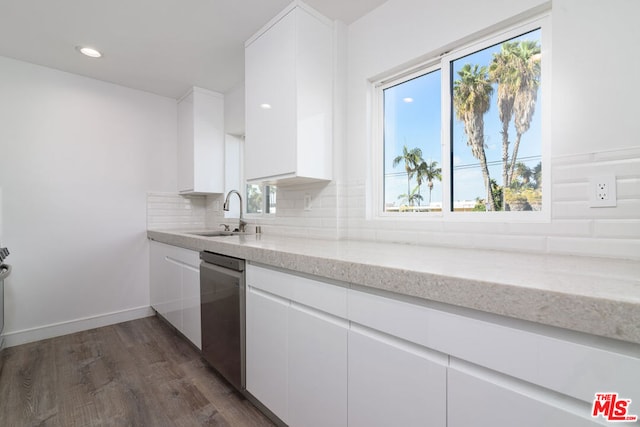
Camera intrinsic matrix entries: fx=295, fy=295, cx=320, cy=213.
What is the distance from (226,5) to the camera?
1.83 meters

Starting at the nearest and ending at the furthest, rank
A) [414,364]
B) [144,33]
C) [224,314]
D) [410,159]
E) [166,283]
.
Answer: [414,364], [224,314], [410,159], [144,33], [166,283]

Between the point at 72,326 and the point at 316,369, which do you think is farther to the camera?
the point at 72,326

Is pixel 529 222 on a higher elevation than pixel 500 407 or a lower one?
higher

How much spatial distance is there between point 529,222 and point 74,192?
3.51 metres

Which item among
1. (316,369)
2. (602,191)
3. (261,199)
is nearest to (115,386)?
(316,369)

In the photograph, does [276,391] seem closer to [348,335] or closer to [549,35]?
[348,335]

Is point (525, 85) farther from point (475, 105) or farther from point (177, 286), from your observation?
point (177, 286)

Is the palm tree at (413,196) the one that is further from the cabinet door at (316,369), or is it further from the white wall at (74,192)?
the white wall at (74,192)

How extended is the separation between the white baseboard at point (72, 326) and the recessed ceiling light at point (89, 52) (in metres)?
2.33

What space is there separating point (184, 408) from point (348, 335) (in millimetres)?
1203

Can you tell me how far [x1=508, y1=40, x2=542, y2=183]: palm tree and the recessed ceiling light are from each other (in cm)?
294

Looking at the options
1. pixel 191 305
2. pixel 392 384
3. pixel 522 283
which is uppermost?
pixel 522 283

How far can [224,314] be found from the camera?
5.76 ft

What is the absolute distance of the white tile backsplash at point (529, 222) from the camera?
3.49 feet
